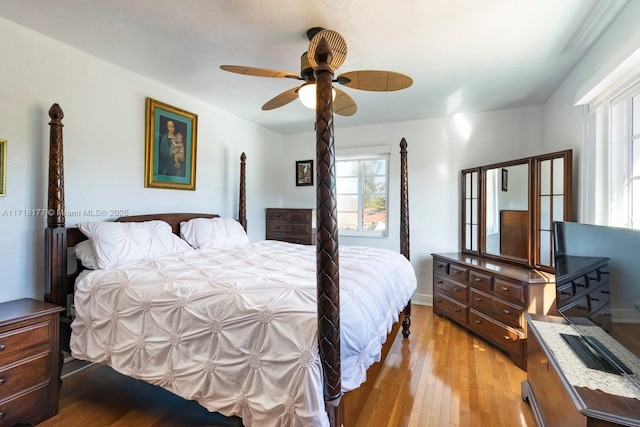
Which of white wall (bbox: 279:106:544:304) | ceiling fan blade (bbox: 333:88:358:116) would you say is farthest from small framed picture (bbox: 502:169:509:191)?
ceiling fan blade (bbox: 333:88:358:116)

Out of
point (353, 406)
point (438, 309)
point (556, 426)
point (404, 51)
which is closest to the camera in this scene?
point (556, 426)

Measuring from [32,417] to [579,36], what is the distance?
4042 mm

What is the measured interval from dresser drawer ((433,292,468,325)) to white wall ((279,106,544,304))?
0.42 metres

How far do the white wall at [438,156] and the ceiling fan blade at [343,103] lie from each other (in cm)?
164

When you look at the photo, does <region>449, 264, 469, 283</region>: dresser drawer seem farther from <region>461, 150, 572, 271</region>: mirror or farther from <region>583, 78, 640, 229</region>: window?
<region>583, 78, 640, 229</region>: window

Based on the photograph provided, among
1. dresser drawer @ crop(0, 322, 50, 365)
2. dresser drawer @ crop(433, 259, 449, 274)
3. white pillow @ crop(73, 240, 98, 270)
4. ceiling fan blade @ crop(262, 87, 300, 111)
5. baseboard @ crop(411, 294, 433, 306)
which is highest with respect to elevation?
ceiling fan blade @ crop(262, 87, 300, 111)

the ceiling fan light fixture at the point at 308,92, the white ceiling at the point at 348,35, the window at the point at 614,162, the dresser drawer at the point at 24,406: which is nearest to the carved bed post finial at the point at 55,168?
the white ceiling at the point at 348,35

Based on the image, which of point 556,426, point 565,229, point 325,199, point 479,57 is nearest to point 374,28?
point 479,57

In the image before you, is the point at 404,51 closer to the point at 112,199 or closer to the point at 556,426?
the point at 556,426

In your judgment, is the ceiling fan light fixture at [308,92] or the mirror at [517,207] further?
the mirror at [517,207]

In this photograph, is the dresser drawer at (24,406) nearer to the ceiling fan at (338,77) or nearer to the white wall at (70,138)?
the white wall at (70,138)

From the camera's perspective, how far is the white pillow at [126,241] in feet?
6.79

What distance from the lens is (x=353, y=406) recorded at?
160cm

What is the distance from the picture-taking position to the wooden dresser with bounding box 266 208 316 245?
4.13 meters
